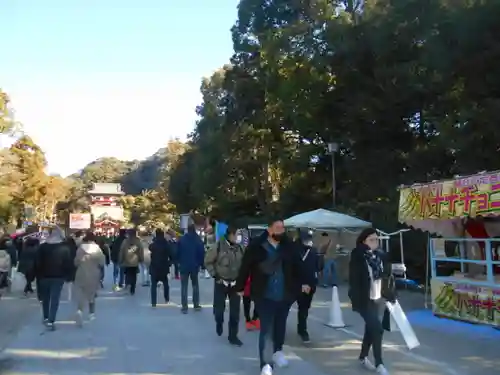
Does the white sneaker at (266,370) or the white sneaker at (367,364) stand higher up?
the white sneaker at (266,370)

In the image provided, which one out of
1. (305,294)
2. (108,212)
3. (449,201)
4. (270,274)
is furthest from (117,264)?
(108,212)

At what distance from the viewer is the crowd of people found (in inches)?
264

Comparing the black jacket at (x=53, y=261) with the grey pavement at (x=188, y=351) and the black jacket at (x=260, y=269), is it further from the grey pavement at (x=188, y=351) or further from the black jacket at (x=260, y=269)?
the black jacket at (x=260, y=269)

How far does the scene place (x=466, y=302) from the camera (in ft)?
35.9

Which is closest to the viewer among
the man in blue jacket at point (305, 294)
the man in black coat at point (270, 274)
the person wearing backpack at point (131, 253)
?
the man in black coat at point (270, 274)

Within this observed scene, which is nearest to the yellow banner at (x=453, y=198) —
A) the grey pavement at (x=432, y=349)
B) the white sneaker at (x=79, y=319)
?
the grey pavement at (x=432, y=349)

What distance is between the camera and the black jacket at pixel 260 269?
6652 mm

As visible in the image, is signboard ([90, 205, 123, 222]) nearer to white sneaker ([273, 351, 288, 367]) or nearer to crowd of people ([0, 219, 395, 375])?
crowd of people ([0, 219, 395, 375])

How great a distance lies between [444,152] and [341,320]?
10110 mm

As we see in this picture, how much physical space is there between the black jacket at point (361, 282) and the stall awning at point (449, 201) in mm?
3335

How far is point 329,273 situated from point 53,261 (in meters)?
10.3

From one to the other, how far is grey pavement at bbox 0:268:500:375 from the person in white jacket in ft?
1.50

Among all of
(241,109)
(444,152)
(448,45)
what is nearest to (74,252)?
(448,45)

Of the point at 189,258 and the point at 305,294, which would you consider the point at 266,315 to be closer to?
the point at 305,294
